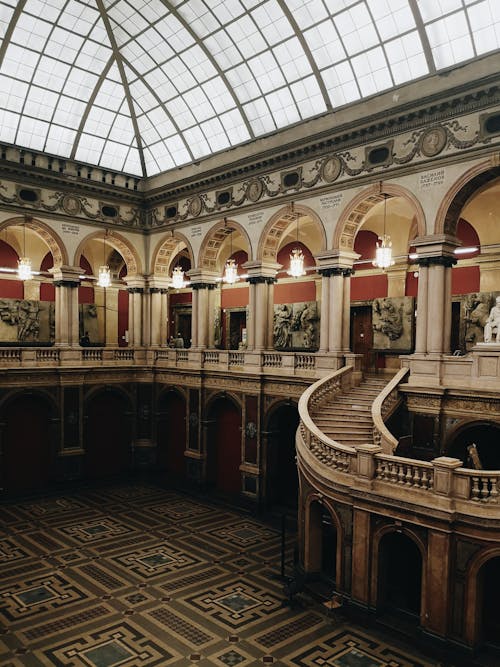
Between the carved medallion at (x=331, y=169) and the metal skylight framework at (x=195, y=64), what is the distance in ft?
5.58

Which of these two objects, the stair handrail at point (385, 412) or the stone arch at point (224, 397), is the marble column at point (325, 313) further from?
the stone arch at point (224, 397)

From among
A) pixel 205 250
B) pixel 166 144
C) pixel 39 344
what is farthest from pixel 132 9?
pixel 39 344

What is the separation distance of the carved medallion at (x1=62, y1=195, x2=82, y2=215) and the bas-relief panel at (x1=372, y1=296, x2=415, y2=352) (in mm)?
12276

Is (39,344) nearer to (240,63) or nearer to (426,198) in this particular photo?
(240,63)

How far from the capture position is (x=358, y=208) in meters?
17.3

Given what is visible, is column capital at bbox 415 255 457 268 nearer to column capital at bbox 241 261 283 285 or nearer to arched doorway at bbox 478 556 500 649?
column capital at bbox 241 261 283 285

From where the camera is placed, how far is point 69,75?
A: 20.4 m

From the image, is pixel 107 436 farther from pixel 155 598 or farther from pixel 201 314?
pixel 155 598

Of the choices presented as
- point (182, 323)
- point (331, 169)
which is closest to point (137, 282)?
point (182, 323)

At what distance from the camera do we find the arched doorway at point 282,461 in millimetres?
19391

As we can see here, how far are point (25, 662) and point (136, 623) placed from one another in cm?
233

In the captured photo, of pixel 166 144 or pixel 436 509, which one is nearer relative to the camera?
pixel 436 509

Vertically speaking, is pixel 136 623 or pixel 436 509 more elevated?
pixel 436 509

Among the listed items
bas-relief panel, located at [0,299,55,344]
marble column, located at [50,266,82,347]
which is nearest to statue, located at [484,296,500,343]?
marble column, located at [50,266,82,347]
